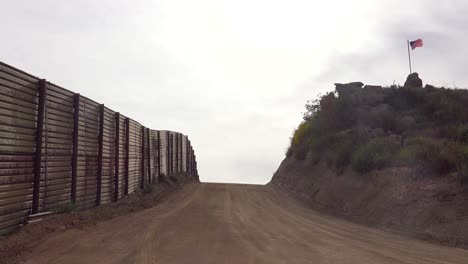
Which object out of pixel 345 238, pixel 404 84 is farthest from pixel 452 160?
pixel 404 84

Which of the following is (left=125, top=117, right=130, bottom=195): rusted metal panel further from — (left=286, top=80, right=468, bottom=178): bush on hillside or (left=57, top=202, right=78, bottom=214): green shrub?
(left=286, top=80, right=468, bottom=178): bush on hillside

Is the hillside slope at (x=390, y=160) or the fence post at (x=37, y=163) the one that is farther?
Result: the hillside slope at (x=390, y=160)

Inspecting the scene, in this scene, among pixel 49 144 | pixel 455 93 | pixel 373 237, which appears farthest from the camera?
pixel 455 93

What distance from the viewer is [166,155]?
101 feet

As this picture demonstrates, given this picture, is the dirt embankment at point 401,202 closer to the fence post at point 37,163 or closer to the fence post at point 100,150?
the fence post at point 100,150

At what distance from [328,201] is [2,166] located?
15886 mm

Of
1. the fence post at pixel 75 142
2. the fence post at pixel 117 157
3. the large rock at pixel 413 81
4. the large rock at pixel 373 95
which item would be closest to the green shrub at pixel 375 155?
the large rock at pixel 373 95

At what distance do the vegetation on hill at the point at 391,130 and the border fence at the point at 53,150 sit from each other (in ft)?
38.0

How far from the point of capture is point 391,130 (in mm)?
25516

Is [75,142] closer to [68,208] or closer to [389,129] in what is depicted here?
[68,208]

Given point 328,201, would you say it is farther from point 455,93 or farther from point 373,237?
point 455,93

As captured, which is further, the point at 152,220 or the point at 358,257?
the point at 152,220

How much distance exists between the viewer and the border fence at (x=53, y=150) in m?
8.98

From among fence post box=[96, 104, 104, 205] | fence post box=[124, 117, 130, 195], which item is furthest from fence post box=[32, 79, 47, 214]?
fence post box=[124, 117, 130, 195]
